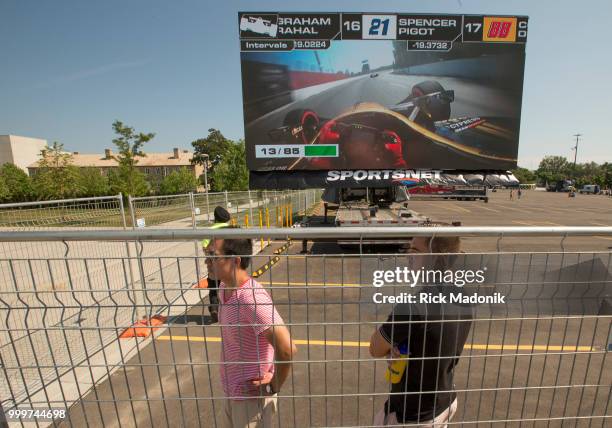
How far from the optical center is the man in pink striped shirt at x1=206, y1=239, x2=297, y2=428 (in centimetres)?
156

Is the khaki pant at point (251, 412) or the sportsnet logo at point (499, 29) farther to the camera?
the sportsnet logo at point (499, 29)

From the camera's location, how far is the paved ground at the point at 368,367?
1.52 m

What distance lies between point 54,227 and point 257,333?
363cm

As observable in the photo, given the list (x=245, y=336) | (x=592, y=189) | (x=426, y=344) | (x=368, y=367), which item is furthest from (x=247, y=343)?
(x=592, y=189)

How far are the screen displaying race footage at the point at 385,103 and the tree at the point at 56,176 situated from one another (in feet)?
80.5

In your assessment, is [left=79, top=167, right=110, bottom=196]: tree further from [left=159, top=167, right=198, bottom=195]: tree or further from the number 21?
the number 21

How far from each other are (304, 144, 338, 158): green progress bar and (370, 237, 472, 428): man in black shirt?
22.3 feet

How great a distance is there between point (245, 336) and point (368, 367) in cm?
223

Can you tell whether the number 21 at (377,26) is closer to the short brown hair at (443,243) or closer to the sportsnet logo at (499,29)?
the sportsnet logo at (499,29)

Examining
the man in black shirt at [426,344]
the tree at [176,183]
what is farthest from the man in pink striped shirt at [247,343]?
the tree at [176,183]

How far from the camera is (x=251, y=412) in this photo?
168 cm

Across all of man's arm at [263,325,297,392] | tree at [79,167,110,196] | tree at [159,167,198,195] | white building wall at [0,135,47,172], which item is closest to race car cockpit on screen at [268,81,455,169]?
man's arm at [263,325,297,392]

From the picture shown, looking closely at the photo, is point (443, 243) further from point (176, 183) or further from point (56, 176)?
point (176, 183)

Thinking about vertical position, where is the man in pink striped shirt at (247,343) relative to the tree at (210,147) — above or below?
below
